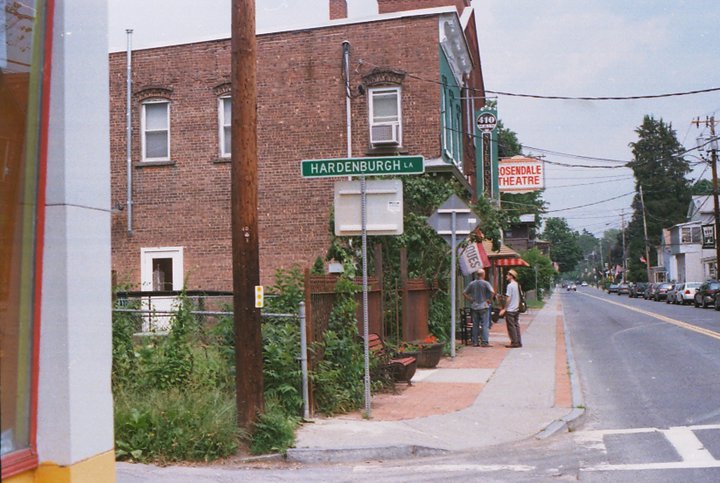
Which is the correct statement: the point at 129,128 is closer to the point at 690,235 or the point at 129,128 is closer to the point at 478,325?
the point at 478,325

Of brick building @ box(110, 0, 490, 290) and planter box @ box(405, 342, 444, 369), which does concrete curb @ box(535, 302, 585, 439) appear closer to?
planter box @ box(405, 342, 444, 369)

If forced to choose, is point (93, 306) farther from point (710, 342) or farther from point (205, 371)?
point (710, 342)

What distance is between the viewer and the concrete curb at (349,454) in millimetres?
7859

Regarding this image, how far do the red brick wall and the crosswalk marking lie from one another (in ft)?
41.3

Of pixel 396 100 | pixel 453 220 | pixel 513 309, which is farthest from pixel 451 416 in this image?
pixel 396 100

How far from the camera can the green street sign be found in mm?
9492

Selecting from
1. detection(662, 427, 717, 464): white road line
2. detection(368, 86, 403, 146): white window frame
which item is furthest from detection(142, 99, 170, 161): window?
detection(662, 427, 717, 464): white road line

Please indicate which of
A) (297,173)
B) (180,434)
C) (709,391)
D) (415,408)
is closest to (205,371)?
(180,434)

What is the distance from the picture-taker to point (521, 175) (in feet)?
138

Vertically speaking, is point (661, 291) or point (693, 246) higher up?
point (693, 246)

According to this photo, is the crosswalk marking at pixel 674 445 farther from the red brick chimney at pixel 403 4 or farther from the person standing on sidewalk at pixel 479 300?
the red brick chimney at pixel 403 4

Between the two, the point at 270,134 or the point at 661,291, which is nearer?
the point at 270,134

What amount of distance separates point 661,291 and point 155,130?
50.7m

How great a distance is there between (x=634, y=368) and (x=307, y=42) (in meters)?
12.2
